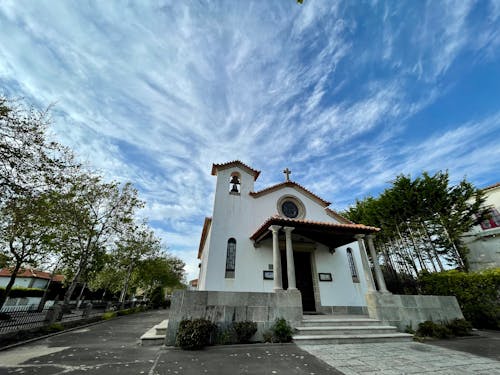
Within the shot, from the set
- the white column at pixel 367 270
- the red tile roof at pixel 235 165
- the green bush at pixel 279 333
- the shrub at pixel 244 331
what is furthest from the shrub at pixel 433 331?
the red tile roof at pixel 235 165

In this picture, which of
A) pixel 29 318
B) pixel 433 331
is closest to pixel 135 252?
pixel 29 318

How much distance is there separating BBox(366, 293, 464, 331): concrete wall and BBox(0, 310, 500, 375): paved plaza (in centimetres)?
129

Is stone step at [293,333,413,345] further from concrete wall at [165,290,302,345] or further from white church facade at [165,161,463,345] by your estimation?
concrete wall at [165,290,302,345]

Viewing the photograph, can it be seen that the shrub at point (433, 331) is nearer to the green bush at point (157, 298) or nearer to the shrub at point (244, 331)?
the shrub at point (244, 331)

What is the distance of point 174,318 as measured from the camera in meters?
6.03

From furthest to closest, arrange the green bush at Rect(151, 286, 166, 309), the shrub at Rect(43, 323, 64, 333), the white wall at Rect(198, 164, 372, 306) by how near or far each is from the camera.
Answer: the green bush at Rect(151, 286, 166, 309)
the white wall at Rect(198, 164, 372, 306)
the shrub at Rect(43, 323, 64, 333)

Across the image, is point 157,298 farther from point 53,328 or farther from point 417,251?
point 417,251

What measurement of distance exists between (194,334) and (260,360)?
6.67 feet

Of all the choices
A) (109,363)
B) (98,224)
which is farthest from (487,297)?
(98,224)

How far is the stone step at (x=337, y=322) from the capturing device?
6988 mm

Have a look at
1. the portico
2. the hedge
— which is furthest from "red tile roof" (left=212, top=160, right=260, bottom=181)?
the hedge

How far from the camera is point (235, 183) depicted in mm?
11656

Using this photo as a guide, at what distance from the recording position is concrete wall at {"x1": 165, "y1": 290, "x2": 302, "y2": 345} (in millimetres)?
6148

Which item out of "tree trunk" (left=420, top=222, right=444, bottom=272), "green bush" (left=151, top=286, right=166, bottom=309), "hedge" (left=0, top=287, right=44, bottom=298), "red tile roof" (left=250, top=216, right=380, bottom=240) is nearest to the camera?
"red tile roof" (left=250, top=216, right=380, bottom=240)
